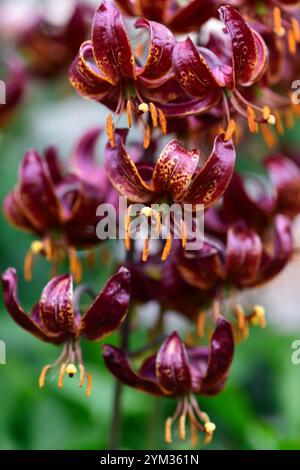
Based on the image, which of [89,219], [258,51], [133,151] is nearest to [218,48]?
[258,51]

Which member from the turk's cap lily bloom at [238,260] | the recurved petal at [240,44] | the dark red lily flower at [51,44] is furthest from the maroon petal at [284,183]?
the dark red lily flower at [51,44]

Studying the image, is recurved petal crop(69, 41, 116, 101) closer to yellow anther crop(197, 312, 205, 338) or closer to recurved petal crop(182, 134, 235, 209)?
recurved petal crop(182, 134, 235, 209)

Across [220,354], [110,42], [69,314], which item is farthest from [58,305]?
[110,42]
